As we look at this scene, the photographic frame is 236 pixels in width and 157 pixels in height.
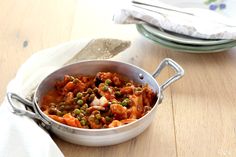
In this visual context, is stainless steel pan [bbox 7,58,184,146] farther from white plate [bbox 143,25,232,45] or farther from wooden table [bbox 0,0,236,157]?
white plate [bbox 143,25,232,45]

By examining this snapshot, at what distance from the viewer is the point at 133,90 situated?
936 mm

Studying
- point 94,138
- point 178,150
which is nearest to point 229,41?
point 178,150

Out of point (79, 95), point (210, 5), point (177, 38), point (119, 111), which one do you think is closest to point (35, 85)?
point (79, 95)

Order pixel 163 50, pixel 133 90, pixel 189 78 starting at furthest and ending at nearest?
pixel 163 50
pixel 189 78
pixel 133 90

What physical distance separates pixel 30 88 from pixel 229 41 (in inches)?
20.3

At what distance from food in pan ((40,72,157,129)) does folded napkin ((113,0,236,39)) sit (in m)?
0.25

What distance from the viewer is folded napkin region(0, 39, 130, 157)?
792mm

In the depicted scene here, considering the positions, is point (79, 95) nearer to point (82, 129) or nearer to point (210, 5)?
point (82, 129)

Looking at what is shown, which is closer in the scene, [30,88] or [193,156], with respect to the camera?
[193,156]

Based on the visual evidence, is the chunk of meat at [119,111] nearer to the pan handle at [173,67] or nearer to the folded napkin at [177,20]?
the pan handle at [173,67]

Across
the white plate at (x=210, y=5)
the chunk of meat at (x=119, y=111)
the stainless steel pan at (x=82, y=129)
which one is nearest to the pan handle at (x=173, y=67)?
the stainless steel pan at (x=82, y=129)

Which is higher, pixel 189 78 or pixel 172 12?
pixel 172 12

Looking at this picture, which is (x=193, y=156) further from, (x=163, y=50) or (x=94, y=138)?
(x=163, y=50)

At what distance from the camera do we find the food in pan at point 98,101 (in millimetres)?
844
